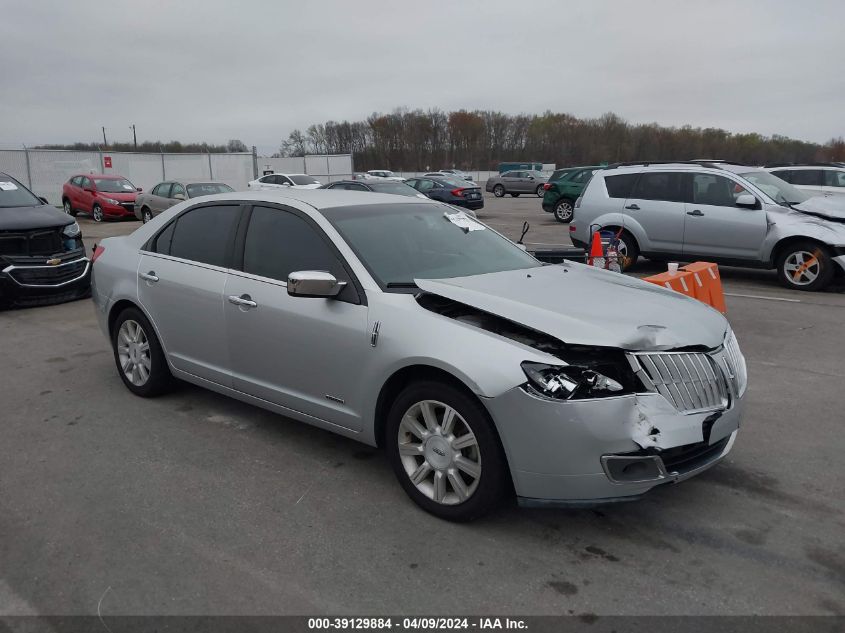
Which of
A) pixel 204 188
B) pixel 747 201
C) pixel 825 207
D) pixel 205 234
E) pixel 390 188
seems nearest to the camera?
pixel 205 234

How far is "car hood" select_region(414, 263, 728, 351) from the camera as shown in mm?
3281

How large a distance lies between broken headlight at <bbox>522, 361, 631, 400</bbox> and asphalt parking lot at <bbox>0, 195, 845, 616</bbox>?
2.50 ft

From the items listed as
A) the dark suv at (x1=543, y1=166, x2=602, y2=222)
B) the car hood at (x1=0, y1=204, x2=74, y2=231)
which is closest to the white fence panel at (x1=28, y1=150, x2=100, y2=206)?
the dark suv at (x1=543, y1=166, x2=602, y2=222)

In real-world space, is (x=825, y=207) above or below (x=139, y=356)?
above

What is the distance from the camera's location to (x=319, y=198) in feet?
15.2

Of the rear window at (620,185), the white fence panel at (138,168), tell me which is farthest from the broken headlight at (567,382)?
the white fence panel at (138,168)

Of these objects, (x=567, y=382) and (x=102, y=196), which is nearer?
(x=567, y=382)

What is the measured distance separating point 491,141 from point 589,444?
95240 millimetres

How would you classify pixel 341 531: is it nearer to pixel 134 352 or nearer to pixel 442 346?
pixel 442 346

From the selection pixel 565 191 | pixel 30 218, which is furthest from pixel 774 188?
pixel 565 191

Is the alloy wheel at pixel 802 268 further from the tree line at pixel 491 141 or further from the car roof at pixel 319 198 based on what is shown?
the tree line at pixel 491 141

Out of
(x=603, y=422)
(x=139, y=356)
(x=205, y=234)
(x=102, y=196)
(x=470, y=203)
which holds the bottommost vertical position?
(x=470, y=203)

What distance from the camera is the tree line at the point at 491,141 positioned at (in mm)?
88250

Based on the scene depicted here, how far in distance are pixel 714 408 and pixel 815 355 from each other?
3947mm
